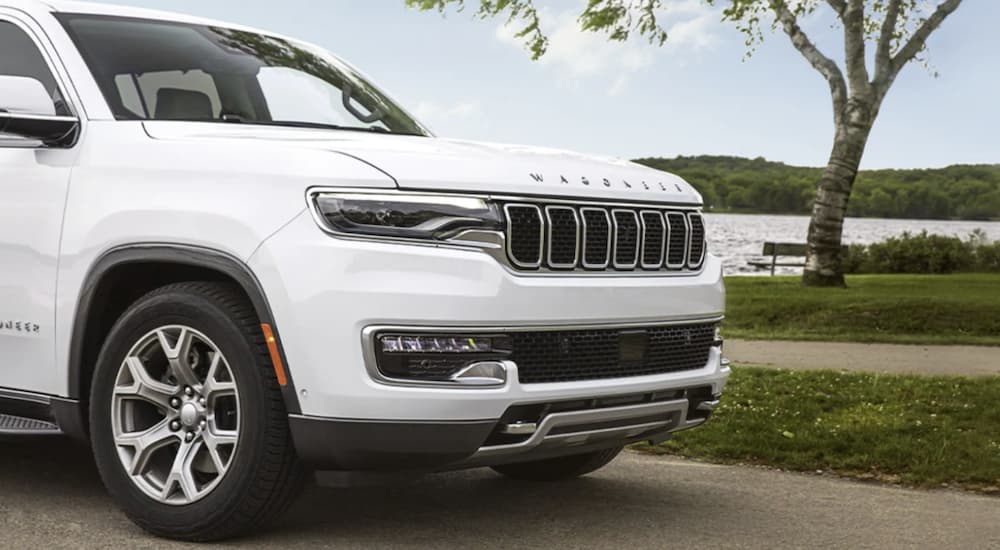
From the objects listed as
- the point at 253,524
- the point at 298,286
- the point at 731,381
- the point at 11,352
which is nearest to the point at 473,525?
the point at 253,524

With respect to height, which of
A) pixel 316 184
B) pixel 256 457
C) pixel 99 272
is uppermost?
pixel 316 184

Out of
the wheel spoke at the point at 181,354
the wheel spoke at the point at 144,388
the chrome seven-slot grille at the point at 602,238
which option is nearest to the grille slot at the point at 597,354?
the chrome seven-slot grille at the point at 602,238

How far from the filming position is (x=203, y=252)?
4.85 m

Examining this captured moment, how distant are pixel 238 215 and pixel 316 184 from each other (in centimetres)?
33

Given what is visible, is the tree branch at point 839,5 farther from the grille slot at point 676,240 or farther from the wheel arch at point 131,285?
the wheel arch at point 131,285

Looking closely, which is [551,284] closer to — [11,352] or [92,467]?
[11,352]

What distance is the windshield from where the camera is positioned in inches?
222

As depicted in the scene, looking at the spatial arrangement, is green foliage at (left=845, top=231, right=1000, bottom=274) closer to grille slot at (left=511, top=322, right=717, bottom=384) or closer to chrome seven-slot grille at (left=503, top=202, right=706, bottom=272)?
chrome seven-slot grille at (left=503, top=202, right=706, bottom=272)

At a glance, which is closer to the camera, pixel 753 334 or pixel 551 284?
pixel 551 284

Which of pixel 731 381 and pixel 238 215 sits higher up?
pixel 238 215

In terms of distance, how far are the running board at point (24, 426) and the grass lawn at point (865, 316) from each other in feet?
35.1

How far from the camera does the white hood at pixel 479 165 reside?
185 inches

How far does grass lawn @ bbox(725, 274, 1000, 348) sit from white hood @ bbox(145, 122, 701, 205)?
1019cm

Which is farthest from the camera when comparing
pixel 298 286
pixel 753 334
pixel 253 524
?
pixel 753 334
